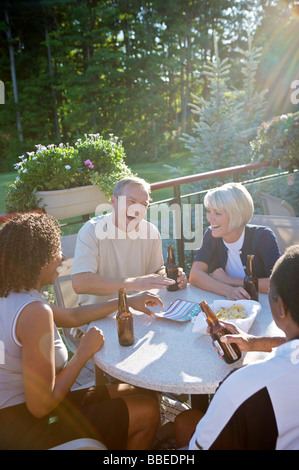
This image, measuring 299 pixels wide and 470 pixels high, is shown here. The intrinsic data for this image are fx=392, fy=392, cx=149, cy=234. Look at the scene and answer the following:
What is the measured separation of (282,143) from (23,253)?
453 centimetres

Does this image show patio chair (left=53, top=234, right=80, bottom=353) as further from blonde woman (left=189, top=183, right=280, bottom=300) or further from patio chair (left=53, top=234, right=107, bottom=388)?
blonde woman (left=189, top=183, right=280, bottom=300)

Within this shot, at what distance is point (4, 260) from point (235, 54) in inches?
1139

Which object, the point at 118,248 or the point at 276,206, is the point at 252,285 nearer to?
the point at 118,248

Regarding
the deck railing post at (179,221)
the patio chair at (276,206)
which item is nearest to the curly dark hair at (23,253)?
the deck railing post at (179,221)

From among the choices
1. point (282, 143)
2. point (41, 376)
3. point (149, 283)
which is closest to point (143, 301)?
point (149, 283)

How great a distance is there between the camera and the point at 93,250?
8.34 feet

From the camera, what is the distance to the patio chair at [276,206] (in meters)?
3.75

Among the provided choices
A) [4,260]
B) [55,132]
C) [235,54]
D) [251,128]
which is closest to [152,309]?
[4,260]

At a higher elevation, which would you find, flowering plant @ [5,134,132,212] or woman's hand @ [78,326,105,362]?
flowering plant @ [5,134,132,212]

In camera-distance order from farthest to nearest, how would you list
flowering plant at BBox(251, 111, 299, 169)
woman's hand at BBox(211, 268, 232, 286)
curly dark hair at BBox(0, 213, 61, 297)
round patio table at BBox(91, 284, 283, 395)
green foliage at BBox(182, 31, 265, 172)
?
1. green foliage at BBox(182, 31, 265, 172)
2. flowering plant at BBox(251, 111, 299, 169)
3. woman's hand at BBox(211, 268, 232, 286)
4. curly dark hair at BBox(0, 213, 61, 297)
5. round patio table at BBox(91, 284, 283, 395)

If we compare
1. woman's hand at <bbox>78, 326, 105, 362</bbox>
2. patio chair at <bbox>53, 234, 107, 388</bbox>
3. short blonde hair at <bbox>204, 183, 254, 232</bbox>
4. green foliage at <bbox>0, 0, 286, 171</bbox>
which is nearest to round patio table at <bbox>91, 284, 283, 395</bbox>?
woman's hand at <bbox>78, 326, 105, 362</bbox>

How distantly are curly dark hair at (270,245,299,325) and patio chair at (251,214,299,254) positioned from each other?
5.80ft

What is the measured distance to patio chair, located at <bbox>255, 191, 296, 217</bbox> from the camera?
375 cm

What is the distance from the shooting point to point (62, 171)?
302 centimetres
